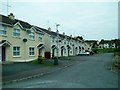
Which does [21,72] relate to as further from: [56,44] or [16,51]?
[56,44]

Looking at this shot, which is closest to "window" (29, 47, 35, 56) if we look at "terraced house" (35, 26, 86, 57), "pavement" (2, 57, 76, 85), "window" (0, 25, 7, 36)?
"terraced house" (35, 26, 86, 57)

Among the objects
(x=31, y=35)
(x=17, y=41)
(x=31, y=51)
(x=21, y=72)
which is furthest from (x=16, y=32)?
(x=21, y=72)

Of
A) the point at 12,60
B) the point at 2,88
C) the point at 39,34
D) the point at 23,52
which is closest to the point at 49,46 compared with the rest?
the point at 39,34

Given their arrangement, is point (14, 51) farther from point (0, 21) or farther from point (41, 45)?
point (41, 45)

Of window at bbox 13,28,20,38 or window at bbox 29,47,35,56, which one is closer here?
window at bbox 13,28,20,38

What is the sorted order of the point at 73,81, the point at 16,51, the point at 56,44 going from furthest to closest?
1. the point at 56,44
2. the point at 16,51
3. the point at 73,81

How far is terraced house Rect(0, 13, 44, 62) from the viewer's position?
102ft

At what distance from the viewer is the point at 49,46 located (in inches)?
1948

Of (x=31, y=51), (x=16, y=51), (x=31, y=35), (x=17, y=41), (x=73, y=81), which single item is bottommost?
(x=73, y=81)

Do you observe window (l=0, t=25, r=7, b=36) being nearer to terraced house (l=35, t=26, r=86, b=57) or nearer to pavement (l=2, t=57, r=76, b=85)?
pavement (l=2, t=57, r=76, b=85)

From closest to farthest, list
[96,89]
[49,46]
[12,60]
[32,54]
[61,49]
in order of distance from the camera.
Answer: [96,89] → [12,60] → [32,54] → [49,46] → [61,49]

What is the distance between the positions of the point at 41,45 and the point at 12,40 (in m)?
10.6

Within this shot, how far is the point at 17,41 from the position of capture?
34.0 metres

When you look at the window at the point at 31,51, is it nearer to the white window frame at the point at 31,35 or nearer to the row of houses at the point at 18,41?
the row of houses at the point at 18,41
